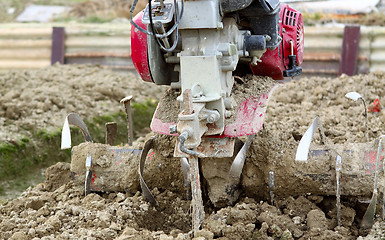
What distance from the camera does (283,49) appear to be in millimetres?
3334

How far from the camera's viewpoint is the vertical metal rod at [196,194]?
274cm

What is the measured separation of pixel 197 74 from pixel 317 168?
954mm

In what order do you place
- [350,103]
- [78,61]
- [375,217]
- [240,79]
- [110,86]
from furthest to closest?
[78,61]
[110,86]
[350,103]
[240,79]
[375,217]

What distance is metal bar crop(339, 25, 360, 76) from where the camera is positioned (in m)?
6.05

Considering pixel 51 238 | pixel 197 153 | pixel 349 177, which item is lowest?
pixel 51 238

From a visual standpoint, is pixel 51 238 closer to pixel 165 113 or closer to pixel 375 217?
pixel 165 113

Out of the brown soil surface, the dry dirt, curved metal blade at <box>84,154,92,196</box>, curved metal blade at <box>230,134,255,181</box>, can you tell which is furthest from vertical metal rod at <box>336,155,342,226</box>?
the brown soil surface

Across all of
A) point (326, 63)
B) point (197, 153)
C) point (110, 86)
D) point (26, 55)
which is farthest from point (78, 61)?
Answer: point (197, 153)

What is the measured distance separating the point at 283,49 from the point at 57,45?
14.9ft

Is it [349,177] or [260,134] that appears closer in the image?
[349,177]

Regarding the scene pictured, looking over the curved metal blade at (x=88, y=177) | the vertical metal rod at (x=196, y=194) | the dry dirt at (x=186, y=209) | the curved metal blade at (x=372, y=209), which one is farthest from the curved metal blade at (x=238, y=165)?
the curved metal blade at (x=88, y=177)

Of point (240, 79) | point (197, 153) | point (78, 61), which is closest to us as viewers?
point (197, 153)

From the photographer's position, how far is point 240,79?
3295 millimetres

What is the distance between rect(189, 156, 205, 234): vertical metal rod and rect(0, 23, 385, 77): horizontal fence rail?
3788 millimetres
